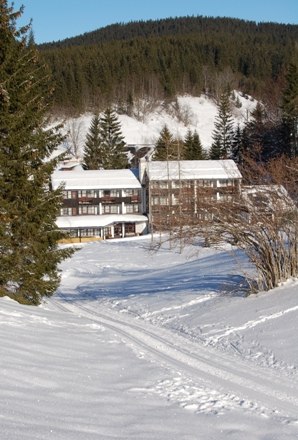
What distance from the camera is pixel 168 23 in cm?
18712

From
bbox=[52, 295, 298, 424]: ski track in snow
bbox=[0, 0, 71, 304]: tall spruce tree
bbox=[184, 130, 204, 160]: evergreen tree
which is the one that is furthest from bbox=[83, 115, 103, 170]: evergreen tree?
bbox=[52, 295, 298, 424]: ski track in snow

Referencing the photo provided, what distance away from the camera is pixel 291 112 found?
58.8 meters

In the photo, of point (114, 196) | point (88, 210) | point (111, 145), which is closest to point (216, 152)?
point (111, 145)

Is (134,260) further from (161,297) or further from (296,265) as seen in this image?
(296,265)

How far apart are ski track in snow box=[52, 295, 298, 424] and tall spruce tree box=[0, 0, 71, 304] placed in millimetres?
3559

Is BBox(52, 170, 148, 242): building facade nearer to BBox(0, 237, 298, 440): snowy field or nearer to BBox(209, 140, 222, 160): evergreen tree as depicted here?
BBox(209, 140, 222, 160): evergreen tree

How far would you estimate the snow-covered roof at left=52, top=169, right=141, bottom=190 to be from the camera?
55656mm

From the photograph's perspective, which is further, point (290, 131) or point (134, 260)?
point (290, 131)

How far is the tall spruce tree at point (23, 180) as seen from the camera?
16.2m

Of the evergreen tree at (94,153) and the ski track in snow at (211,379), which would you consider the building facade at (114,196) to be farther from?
the ski track in snow at (211,379)

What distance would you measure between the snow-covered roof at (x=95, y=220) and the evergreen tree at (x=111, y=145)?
52.4ft

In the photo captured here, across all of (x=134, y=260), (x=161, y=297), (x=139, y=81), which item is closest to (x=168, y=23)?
(x=139, y=81)

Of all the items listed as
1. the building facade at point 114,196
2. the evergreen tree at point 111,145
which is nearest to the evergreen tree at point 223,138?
the evergreen tree at point 111,145

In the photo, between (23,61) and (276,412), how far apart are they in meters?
13.1
